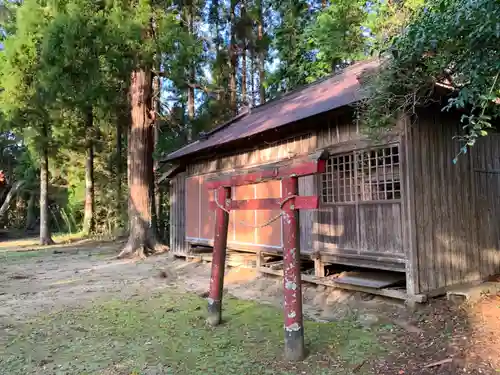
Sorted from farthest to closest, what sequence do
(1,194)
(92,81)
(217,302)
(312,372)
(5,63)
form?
(1,194) < (5,63) < (92,81) < (217,302) < (312,372)

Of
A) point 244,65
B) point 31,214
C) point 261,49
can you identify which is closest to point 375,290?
point 261,49

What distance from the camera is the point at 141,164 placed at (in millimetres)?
15109

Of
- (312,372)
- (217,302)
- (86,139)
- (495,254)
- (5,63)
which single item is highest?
(5,63)

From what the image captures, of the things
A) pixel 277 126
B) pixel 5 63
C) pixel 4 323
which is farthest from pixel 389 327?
pixel 5 63

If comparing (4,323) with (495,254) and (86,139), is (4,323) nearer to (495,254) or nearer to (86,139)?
(495,254)

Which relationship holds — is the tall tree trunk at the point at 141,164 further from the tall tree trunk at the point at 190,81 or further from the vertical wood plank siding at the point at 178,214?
the tall tree trunk at the point at 190,81

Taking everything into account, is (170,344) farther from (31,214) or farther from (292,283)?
(31,214)

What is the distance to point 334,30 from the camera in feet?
53.1

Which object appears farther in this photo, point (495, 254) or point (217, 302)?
point (495, 254)

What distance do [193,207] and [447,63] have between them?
941cm

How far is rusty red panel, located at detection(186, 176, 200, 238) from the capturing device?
12766 millimetres

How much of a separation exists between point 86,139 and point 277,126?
51.1 ft

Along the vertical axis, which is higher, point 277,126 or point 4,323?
point 277,126

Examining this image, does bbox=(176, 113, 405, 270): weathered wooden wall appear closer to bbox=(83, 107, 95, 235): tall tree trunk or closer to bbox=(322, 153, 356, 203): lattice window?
bbox=(322, 153, 356, 203): lattice window
